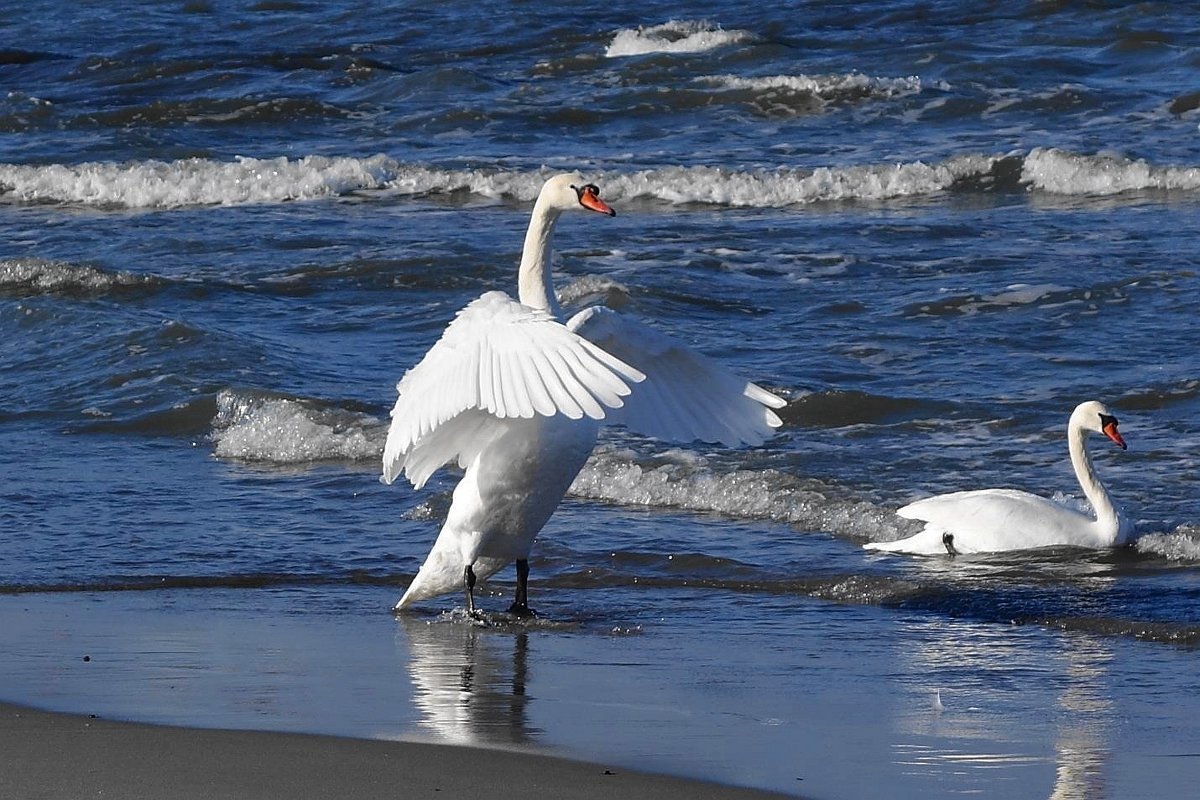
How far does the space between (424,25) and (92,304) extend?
13414mm

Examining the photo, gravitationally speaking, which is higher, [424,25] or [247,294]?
[424,25]

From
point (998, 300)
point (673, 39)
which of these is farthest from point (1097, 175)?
point (673, 39)

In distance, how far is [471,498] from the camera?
7.01 m

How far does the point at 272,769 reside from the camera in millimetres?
4742

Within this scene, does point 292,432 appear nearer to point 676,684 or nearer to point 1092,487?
point 1092,487

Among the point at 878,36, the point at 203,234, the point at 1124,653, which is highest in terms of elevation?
the point at 878,36

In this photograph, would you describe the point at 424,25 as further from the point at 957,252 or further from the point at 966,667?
the point at 966,667

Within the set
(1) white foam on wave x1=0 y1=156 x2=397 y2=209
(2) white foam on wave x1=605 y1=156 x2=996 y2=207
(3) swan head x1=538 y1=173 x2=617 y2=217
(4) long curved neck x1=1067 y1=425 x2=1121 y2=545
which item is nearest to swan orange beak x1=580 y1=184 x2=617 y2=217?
(3) swan head x1=538 y1=173 x2=617 y2=217

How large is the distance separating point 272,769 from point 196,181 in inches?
540

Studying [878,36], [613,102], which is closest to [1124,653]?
[613,102]

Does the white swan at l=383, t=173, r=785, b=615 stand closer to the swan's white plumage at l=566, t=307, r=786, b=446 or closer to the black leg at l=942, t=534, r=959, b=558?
the swan's white plumage at l=566, t=307, r=786, b=446

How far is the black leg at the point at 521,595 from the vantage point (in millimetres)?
6984

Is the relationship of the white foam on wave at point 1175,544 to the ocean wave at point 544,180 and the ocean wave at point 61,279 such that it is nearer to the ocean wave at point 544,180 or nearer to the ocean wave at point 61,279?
the ocean wave at point 61,279

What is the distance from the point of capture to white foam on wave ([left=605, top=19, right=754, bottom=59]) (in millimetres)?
22453
